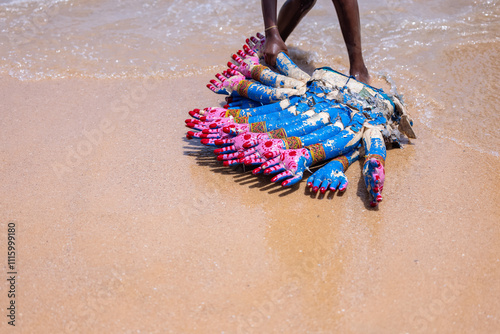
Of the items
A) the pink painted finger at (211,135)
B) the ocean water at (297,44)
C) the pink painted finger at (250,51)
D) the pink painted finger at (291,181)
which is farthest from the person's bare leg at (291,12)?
the pink painted finger at (291,181)

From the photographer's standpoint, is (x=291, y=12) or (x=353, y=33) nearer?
(x=353, y=33)

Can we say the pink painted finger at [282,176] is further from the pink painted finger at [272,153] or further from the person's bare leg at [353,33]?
the person's bare leg at [353,33]

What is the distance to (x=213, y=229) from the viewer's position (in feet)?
7.01

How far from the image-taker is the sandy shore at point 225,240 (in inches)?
70.1

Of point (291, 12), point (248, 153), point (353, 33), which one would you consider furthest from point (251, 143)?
point (291, 12)

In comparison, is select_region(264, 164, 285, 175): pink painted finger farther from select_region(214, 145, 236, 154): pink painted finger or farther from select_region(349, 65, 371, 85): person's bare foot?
select_region(349, 65, 371, 85): person's bare foot

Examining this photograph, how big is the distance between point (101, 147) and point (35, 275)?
0.94 m

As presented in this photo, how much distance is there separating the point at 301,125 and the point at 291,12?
4.30 feet

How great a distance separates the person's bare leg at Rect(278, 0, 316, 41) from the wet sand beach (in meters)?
0.83

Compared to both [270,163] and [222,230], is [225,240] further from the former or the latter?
[270,163]

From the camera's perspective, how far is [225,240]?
2.08 m

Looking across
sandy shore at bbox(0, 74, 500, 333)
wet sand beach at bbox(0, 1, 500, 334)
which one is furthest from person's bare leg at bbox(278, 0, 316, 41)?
sandy shore at bbox(0, 74, 500, 333)

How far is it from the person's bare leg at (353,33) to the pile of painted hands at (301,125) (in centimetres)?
32

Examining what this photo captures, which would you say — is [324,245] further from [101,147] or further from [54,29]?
[54,29]
